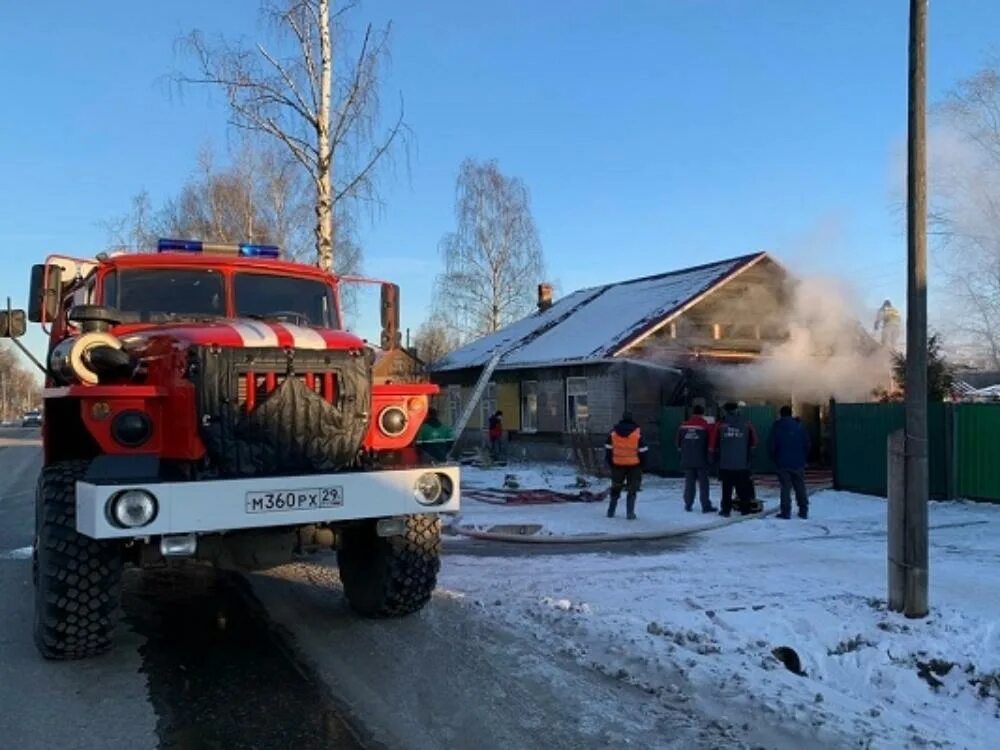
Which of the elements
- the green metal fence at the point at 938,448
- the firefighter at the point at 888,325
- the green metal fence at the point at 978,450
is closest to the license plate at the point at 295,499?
the green metal fence at the point at 938,448

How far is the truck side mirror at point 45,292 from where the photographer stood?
7312 millimetres

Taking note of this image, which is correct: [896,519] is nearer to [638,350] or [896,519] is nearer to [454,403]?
[638,350]

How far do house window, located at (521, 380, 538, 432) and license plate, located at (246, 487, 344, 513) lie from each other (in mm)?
19450

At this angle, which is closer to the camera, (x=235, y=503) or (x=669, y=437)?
(x=235, y=503)

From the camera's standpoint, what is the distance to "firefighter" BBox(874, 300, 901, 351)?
69.8 feet

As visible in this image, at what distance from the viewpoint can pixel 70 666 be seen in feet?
17.8

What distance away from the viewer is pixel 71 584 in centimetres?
526

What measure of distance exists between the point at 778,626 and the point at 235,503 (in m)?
3.68

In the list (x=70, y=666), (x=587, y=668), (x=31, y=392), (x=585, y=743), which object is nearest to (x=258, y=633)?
(x=70, y=666)

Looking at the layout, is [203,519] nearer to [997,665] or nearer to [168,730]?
[168,730]

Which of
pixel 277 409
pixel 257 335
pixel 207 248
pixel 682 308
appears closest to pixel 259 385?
pixel 277 409

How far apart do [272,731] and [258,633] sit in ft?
6.13

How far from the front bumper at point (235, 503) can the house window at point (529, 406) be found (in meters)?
19.2

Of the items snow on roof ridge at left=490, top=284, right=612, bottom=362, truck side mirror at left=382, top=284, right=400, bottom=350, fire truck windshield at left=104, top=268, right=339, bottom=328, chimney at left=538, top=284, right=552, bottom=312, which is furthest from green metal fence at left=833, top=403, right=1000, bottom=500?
chimney at left=538, top=284, right=552, bottom=312
